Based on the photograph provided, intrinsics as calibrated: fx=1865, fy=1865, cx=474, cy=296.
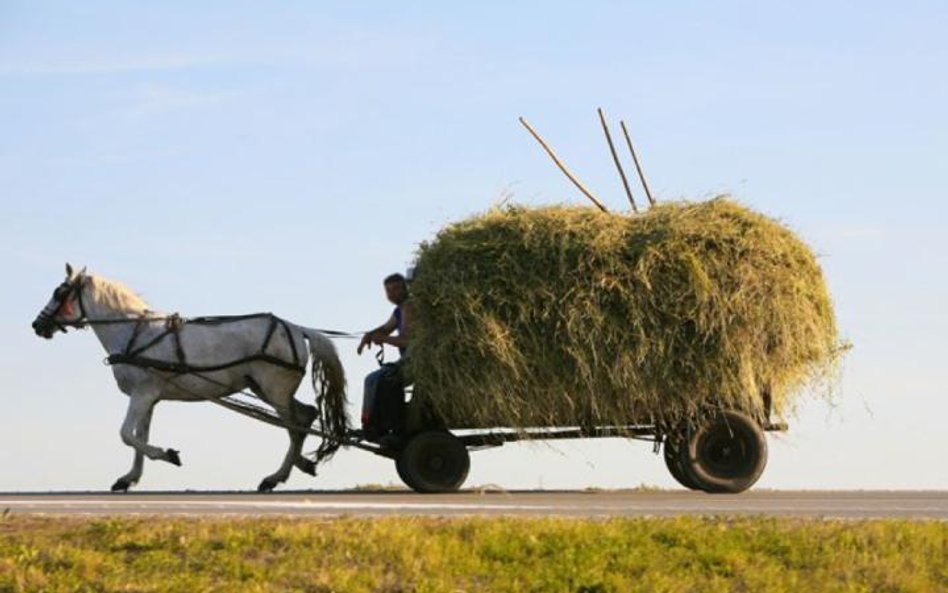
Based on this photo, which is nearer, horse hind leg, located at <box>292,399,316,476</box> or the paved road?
the paved road

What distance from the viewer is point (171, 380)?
21453 mm

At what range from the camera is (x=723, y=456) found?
1947 centimetres

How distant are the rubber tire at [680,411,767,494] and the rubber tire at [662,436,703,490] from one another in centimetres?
6

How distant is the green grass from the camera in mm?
11719

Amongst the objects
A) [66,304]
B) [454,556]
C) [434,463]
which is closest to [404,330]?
[434,463]

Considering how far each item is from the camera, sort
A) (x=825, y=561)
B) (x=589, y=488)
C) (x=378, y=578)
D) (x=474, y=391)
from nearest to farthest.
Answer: (x=378, y=578) < (x=825, y=561) < (x=474, y=391) < (x=589, y=488)

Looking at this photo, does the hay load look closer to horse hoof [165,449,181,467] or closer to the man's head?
the man's head

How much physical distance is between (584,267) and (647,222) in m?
0.89

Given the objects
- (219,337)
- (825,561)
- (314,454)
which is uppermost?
(219,337)

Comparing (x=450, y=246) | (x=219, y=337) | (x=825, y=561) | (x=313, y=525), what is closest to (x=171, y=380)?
(x=219, y=337)

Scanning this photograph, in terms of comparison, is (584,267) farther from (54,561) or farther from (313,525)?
(54,561)

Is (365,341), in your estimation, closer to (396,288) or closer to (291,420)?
(396,288)

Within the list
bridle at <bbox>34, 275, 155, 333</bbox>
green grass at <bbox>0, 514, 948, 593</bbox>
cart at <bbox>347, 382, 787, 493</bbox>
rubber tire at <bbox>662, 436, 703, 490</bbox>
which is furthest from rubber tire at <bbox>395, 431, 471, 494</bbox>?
green grass at <bbox>0, 514, 948, 593</bbox>

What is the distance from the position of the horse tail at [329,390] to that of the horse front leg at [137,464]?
195 cm
